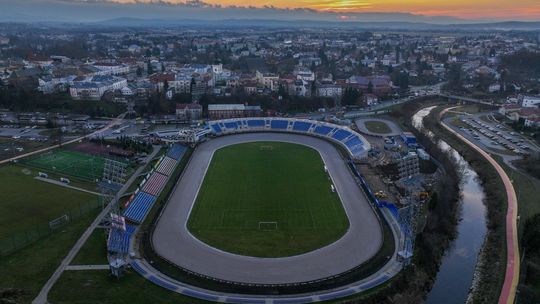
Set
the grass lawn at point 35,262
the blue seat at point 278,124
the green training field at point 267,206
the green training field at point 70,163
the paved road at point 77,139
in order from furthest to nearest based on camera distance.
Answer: the blue seat at point 278,124, the paved road at point 77,139, the green training field at point 70,163, the green training field at point 267,206, the grass lawn at point 35,262

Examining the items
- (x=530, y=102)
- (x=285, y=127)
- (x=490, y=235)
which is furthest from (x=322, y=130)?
(x=530, y=102)

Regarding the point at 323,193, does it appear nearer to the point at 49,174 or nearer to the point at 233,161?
the point at 233,161

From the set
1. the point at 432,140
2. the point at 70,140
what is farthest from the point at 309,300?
the point at 70,140

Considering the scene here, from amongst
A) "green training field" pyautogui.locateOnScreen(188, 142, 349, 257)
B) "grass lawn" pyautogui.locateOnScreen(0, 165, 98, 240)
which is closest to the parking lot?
"green training field" pyautogui.locateOnScreen(188, 142, 349, 257)

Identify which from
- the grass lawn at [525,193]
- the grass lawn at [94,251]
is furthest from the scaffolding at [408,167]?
the grass lawn at [94,251]

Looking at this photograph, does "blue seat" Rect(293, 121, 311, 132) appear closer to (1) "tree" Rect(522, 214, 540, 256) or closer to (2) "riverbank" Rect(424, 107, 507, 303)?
(2) "riverbank" Rect(424, 107, 507, 303)

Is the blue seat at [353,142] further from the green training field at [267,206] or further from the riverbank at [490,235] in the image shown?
the riverbank at [490,235]
